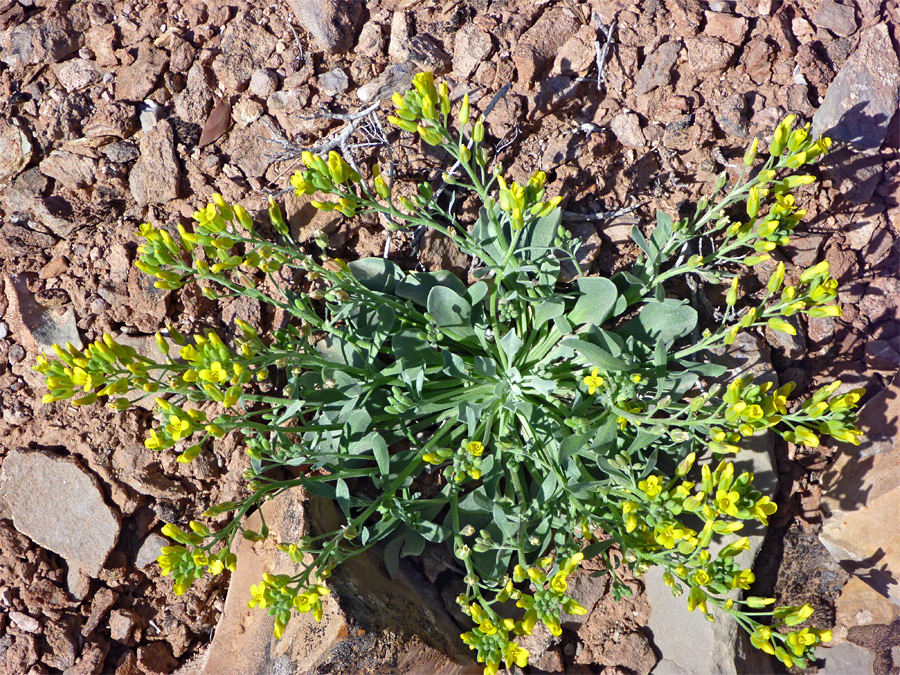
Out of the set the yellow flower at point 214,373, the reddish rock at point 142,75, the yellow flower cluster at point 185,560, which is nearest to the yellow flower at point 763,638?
the yellow flower cluster at point 185,560

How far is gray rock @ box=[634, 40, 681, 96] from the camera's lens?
346 centimetres

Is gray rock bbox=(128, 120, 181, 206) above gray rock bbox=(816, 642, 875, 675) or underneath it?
above

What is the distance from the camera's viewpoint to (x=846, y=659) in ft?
10.6

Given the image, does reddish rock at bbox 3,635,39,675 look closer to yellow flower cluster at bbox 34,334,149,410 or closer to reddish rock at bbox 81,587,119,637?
reddish rock at bbox 81,587,119,637

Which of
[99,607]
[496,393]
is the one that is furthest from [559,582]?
[99,607]

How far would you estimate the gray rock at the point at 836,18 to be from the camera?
348cm

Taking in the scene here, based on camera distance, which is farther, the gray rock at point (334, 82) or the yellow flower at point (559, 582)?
the gray rock at point (334, 82)

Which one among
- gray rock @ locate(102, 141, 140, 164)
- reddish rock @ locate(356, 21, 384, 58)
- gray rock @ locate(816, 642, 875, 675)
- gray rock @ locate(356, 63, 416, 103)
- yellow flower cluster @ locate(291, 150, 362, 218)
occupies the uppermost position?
reddish rock @ locate(356, 21, 384, 58)

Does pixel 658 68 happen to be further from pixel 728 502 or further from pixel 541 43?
pixel 728 502

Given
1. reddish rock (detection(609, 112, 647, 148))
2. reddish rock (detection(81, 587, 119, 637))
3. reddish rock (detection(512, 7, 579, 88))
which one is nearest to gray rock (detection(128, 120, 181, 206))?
reddish rock (detection(512, 7, 579, 88))

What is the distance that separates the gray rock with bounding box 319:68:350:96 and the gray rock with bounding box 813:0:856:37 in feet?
8.66

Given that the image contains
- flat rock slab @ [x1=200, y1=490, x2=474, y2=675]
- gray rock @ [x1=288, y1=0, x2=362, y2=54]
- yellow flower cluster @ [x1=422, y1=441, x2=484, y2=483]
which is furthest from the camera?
gray rock @ [x1=288, y1=0, x2=362, y2=54]

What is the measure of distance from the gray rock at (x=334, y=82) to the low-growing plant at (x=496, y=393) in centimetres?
56

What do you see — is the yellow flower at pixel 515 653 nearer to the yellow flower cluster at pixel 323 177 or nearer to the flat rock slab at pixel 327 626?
the flat rock slab at pixel 327 626
